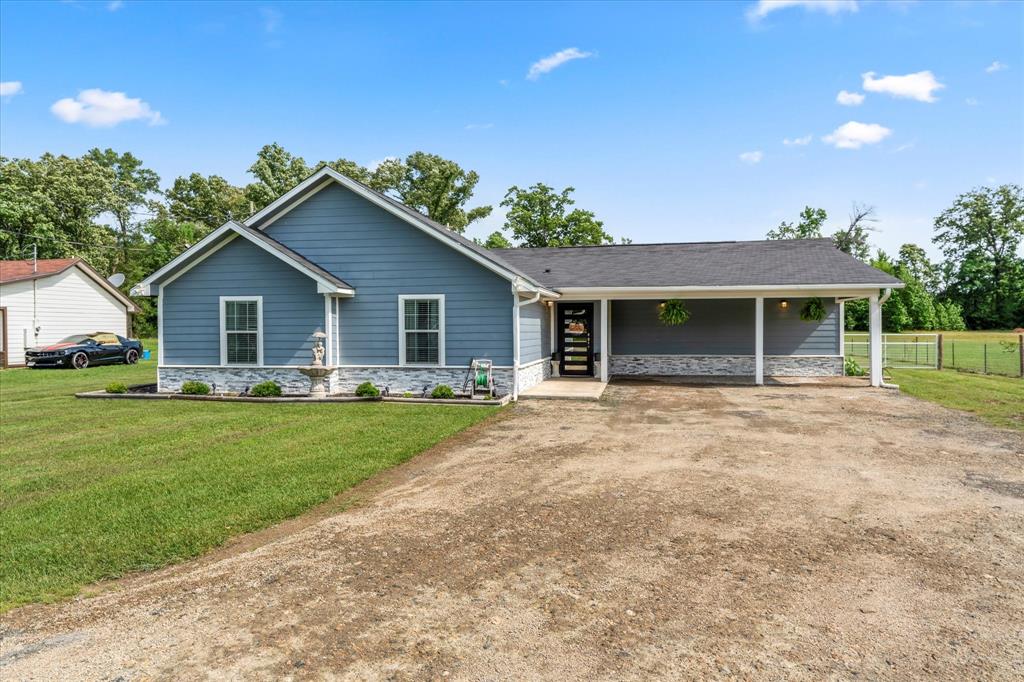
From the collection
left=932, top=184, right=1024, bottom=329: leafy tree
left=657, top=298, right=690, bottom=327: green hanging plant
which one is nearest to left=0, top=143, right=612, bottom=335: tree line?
left=657, top=298, right=690, bottom=327: green hanging plant

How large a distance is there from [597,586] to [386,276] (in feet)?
33.6

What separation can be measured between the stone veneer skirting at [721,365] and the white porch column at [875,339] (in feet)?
7.59

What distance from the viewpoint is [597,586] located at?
3555 millimetres

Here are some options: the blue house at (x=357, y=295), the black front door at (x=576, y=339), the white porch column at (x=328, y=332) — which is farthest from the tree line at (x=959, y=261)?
the white porch column at (x=328, y=332)

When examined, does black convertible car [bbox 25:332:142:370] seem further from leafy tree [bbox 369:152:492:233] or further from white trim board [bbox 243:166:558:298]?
leafy tree [bbox 369:152:492:233]

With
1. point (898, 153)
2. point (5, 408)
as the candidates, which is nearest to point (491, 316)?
point (5, 408)

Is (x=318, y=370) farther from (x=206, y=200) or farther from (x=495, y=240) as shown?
(x=206, y=200)

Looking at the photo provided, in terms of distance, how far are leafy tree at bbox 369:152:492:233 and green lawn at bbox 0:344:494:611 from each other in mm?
31099

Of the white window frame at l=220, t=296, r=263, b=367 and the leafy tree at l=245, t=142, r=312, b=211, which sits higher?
the leafy tree at l=245, t=142, r=312, b=211

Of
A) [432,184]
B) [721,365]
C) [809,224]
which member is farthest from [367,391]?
[809,224]

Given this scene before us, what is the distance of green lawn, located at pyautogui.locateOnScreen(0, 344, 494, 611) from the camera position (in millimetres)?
4203

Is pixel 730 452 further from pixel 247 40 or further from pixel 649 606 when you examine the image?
pixel 247 40

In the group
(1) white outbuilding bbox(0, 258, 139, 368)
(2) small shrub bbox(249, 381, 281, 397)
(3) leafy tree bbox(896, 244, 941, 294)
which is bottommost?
(2) small shrub bbox(249, 381, 281, 397)

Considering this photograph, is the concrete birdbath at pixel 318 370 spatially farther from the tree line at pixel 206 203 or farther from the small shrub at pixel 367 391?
the tree line at pixel 206 203
